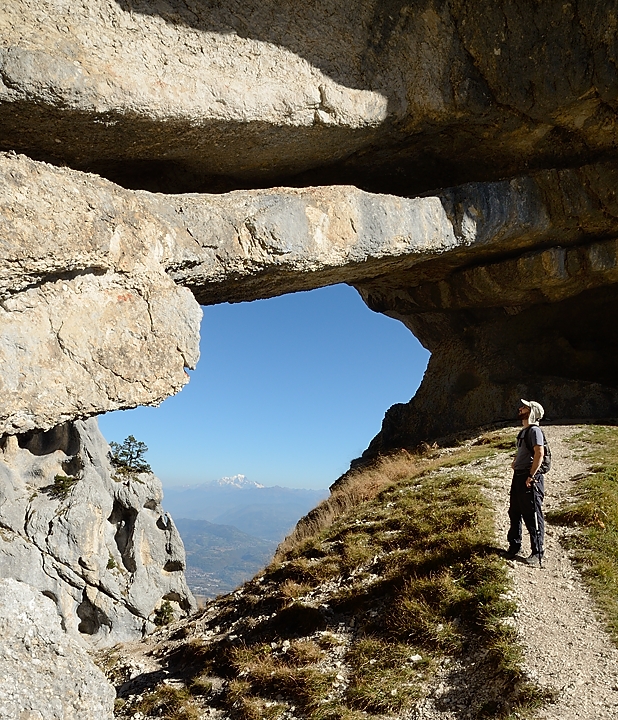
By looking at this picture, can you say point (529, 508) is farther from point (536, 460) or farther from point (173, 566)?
point (173, 566)

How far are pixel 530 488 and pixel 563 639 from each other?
2086 millimetres

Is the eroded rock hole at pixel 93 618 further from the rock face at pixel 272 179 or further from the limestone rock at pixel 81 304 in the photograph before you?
the limestone rock at pixel 81 304

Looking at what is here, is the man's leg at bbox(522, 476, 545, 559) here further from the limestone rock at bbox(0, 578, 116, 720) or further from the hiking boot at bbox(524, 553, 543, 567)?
the limestone rock at bbox(0, 578, 116, 720)

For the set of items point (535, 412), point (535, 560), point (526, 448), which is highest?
point (535, 412)

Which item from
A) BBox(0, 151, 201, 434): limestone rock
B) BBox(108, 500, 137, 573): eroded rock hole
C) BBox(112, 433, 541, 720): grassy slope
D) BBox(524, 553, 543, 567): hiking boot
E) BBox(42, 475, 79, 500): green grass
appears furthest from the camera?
BBox(108, 500, 137, 573): eroded rock hole

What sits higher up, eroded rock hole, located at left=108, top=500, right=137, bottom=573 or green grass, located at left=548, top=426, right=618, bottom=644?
green grass, located at left=548, top=426, right=618, bottom=644

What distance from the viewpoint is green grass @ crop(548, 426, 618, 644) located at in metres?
7.59

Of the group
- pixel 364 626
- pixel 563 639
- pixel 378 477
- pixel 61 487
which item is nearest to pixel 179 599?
pixel 61 487

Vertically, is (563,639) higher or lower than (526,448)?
lower

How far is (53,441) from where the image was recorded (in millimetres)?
21391

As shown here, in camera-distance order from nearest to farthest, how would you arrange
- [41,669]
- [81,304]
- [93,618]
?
[41,669] < [81,304] < [93,618]

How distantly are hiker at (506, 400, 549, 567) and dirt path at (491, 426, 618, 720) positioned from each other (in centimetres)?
31

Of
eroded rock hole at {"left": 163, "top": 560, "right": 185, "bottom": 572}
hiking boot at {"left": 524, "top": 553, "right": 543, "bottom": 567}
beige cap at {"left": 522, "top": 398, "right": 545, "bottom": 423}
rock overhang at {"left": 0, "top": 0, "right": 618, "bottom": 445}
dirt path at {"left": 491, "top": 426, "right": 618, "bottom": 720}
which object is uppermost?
rock overhang at {"left": 0, "top": 0, "right": 618, "bottom": 445}

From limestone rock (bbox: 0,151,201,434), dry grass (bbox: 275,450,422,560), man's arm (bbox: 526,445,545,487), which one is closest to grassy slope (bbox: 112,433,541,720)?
dry grass (bbox: 275,450,422,560)
